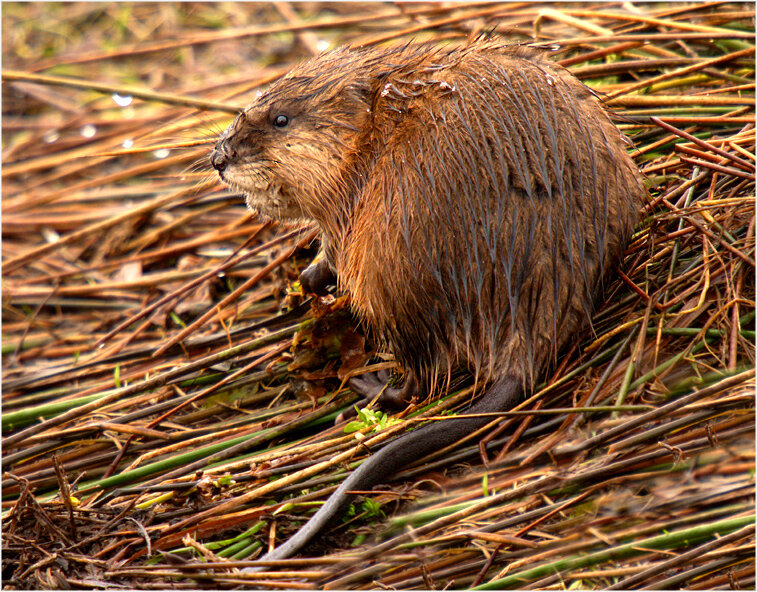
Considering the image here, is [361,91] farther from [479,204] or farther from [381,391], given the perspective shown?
[381,391]

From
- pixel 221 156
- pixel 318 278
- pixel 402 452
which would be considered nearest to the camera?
pixel 402 452

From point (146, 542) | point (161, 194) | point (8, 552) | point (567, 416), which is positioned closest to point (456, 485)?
point (567, 416)

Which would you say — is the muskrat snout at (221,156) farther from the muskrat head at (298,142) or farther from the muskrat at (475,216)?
the muskrat at (475,216)

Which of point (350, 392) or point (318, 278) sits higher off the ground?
point (318, 278)

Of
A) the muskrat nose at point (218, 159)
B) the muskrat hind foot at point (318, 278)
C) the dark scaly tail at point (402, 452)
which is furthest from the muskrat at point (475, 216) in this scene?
the muskrat nose at point (218, 159)

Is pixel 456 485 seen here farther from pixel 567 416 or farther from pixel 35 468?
pixel 35 468

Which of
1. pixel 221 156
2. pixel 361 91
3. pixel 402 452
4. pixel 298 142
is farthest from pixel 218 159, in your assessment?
pixel 402 452

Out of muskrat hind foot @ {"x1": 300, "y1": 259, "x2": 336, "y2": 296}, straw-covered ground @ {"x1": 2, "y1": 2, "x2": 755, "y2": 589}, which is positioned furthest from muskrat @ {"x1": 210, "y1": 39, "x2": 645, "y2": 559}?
muskrat hind foot @ {"x1": 300, "y1": 259, "x2": 336, "y2": 296}
